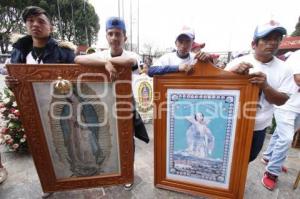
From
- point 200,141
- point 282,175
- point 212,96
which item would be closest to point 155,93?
point 212,96

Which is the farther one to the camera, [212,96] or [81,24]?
[81,24]

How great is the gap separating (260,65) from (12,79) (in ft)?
7.05

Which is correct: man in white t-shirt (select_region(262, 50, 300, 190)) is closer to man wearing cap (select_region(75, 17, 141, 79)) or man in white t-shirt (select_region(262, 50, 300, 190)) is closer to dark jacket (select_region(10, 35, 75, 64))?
man wearing cap (select_region(75, 17, 141, 79))

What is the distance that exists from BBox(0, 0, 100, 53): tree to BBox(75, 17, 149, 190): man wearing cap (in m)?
15.7

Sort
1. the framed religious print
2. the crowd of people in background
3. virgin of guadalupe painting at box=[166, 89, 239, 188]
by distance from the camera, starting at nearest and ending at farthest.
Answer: the crowd of people in background
virgin of guadalupe painting at box=[166, 89, 239, 188]
the framed religious print

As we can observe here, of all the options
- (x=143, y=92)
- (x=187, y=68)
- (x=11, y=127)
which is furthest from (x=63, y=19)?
(x=187, y=68)

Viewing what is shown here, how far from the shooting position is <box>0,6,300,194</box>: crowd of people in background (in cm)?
158

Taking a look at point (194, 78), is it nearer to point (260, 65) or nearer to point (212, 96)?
point (212, 96)

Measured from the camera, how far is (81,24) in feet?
75.5

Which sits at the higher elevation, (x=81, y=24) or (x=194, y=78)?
(x=81, y=24)

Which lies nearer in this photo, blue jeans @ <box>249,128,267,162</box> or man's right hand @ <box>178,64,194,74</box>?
man's right hand @ <box>178,64,194,74</box>

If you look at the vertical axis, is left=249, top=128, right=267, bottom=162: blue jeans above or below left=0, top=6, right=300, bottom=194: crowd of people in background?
below

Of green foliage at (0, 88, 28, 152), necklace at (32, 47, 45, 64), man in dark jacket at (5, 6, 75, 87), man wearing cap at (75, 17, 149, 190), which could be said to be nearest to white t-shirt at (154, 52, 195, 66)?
man wearing cap at (75, 17, 149, 190)

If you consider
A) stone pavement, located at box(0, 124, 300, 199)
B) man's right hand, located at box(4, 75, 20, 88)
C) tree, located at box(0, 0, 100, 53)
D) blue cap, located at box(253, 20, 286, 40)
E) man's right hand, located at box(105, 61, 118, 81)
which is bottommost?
stone pavement, located at box(0, 124, 300, 199)
